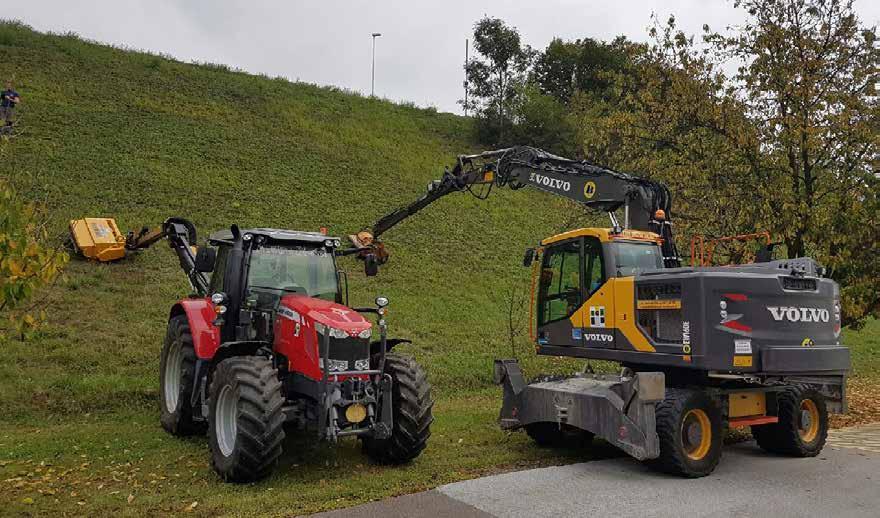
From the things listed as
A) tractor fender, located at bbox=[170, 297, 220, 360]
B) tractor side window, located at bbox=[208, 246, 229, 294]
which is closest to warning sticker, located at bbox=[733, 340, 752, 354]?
tractor fender, located at bbox=[170, 297, 220, 360]

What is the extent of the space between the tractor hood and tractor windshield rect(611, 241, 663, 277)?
134 inches

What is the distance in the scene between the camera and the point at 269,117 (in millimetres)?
33312

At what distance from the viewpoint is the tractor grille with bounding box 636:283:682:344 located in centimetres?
805

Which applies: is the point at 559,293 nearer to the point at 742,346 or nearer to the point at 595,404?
the point at 595,404

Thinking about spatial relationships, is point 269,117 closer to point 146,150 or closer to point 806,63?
point 146,150

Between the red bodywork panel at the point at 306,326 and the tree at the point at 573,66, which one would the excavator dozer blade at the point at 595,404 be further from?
the tree at the point at 573,66

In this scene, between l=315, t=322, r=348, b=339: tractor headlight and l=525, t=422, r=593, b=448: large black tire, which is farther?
l=525, t=422, r=593, b=448: large black tire

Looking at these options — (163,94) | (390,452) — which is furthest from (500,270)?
(163,94)

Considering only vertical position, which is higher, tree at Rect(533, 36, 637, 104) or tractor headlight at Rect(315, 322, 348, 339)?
tree at Rect(533, 36, 637, 104)

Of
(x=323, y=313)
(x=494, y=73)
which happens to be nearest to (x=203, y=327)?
(x=323, y=313)

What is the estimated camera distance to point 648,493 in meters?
7.10

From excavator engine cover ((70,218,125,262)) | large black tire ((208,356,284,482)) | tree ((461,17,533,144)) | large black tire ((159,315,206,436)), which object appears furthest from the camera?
tree ((461,17,533,144))

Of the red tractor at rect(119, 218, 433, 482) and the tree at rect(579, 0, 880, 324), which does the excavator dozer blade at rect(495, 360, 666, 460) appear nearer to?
the red tractor at rect(119, 218, 433, 482)

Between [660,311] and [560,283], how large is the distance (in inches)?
67.1
